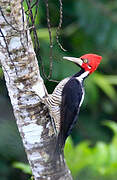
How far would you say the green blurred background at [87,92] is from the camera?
4.70 meters

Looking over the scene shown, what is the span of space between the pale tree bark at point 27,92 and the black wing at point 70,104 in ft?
1.19

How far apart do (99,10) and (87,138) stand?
1.83 metres

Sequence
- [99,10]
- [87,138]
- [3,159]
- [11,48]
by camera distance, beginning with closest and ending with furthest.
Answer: [11,48] → [3,159] → [99,10] → [87,138]

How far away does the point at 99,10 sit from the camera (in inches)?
236

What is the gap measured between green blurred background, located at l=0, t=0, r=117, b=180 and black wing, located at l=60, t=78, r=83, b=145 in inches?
36.8

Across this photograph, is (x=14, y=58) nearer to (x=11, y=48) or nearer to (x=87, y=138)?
(x=11, y=48)

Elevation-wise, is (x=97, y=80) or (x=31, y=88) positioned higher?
(x=31, y=88)

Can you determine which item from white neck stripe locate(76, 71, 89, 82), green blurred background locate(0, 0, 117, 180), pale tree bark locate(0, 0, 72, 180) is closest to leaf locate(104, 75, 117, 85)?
green blurred background locate(0, 0, 117, 180)

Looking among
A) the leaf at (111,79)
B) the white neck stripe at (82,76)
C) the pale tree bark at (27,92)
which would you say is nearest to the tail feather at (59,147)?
the pale tree bark at (27,92)

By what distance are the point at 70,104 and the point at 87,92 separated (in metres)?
2.46

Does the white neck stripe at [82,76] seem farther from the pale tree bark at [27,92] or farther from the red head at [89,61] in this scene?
the pale tree bark at [27,92]

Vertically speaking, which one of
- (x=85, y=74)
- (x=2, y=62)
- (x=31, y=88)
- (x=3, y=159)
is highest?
(x=2, y=62)

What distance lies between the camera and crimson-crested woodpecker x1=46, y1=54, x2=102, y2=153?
337 centimetres

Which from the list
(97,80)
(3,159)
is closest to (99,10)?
(97,80)
